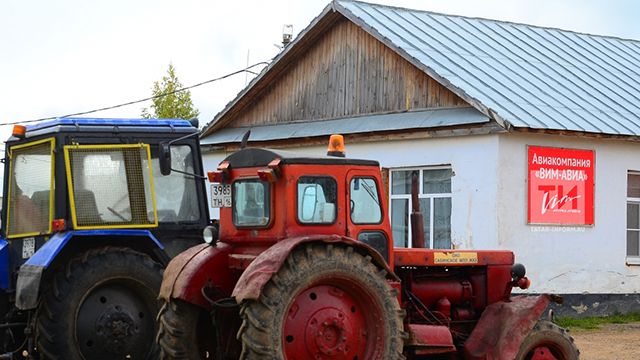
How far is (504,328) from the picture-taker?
10.3 meters

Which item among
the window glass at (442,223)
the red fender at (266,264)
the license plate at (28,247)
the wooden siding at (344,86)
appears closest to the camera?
the red fender at (266,264)

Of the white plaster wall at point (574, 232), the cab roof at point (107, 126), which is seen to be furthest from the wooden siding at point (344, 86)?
the cab roof at point (107, 126)

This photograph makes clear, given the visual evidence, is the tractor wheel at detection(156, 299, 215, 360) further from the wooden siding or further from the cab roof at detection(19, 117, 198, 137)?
the wooden siding

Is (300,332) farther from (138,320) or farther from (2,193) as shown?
(2,193)

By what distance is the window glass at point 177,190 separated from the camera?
1184 centimetres

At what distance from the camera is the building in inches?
724

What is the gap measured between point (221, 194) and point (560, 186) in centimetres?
1022

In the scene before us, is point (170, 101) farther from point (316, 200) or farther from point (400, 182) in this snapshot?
point (316, 200)

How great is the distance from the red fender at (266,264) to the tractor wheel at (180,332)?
3.57 ft

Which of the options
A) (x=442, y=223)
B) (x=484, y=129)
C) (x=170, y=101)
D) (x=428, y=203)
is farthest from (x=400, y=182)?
(x=170, y=101)

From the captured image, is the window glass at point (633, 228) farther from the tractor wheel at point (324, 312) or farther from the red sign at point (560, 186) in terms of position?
the tractor wheel at point (324, 312)

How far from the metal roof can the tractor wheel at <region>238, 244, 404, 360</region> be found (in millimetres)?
9468

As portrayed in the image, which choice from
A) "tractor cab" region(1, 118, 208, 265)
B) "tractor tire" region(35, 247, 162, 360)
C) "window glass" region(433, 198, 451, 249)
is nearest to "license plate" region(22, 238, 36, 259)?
"tractor cab" region(1, 118, 208, 265)

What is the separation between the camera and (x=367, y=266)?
29.7 ft
